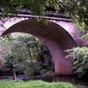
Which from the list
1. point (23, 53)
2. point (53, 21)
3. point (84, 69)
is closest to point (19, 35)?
point (23, 53)

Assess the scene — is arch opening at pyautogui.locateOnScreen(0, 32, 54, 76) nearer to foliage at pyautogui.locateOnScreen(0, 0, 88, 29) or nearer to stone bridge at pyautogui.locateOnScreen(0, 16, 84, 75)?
stone bridge at pyautogui.locateOnScreen(0, 16, 84, 75)

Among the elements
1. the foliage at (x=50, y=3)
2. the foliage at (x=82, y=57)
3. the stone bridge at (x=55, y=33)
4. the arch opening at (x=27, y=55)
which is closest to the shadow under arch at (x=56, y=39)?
the stone bridge at (x=55, y=33)

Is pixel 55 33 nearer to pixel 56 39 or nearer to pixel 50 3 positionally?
pixel 56 39

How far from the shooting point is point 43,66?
22078 millimetres

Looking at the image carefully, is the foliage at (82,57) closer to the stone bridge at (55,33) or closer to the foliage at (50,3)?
the stone bridge at (55,33)

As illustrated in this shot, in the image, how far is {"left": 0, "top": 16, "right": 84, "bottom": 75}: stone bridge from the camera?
15.9 metres

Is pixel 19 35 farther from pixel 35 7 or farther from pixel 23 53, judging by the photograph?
pixel 35 7

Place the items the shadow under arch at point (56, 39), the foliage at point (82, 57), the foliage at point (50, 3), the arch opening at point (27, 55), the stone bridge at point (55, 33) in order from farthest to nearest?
the arch opening at point (27, 55) < the shadow under arch at point (56, 39) < the stone bridge at point (55, 33) < the foliage at point (82, 57) < the foliage at point (50, 3)

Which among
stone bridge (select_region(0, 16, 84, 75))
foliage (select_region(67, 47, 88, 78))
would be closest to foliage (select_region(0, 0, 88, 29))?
foliage (select_region(67, 47, 88, 78))

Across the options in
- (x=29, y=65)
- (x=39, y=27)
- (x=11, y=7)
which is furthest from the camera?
(x=29, y=65)

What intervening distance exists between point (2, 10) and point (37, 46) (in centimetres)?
1707

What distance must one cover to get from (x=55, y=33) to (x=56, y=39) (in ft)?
3.98

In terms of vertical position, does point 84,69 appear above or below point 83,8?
below

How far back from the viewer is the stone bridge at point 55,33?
52.2ft
